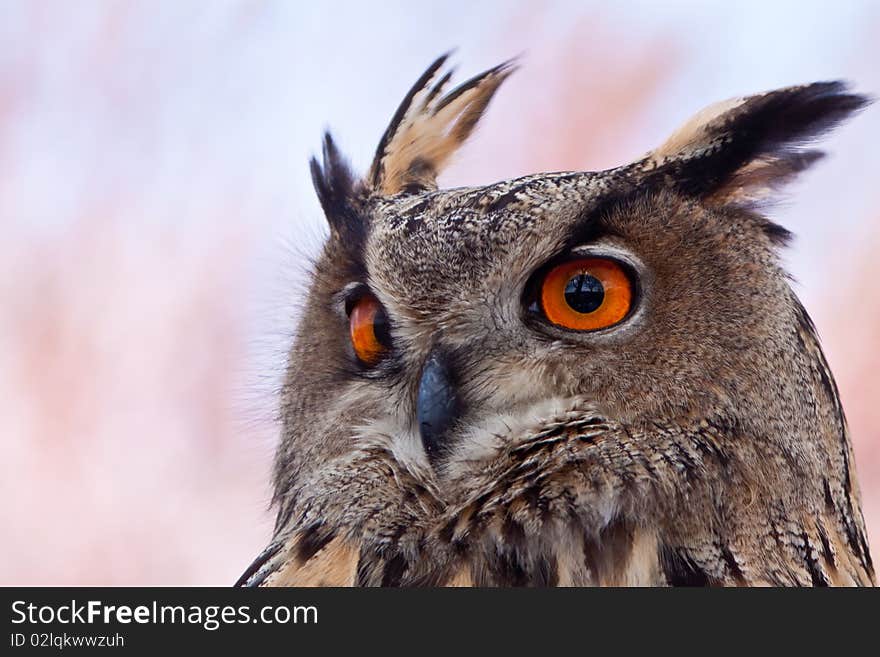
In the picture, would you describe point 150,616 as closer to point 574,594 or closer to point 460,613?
point 460,613

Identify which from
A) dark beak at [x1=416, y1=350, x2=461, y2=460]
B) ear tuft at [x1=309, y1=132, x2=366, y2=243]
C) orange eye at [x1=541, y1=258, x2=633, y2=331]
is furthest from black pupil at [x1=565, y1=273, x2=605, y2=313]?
ear tuft at [x1=309, y1=132, x2=366, y2=243]

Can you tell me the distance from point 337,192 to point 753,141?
0.70 meters

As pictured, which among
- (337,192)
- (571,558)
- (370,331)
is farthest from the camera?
(337,192)

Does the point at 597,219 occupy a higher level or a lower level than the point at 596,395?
higher

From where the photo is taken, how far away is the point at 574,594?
3.99ft

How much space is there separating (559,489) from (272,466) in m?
0.64

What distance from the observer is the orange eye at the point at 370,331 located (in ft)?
4.82

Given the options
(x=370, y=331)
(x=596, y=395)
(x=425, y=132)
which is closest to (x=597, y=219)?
(x=596, y=395)

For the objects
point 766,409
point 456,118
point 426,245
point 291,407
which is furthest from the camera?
point 456,118

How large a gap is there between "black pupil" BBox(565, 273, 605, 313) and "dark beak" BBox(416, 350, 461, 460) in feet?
0.64

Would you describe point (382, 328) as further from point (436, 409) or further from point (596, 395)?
point (596, 395)

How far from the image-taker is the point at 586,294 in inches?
51.9

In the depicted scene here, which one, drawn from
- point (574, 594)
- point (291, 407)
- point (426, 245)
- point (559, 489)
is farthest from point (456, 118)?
point (574, 594)

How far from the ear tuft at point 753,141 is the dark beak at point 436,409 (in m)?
0.44
